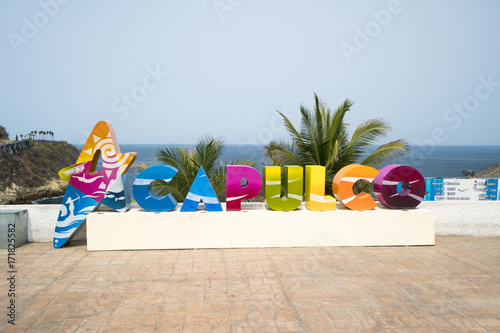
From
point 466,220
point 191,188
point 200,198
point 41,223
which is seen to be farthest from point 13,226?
point 466,220

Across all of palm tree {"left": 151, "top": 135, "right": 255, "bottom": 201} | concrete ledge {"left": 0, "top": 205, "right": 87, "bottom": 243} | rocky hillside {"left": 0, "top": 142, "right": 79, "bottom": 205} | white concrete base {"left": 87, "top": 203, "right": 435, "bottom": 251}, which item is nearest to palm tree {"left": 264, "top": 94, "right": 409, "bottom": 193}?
palm tree {"left": 151, "top": 135, "right": 255, "bottom": 201}

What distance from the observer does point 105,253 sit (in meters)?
8.97

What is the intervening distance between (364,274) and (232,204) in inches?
138

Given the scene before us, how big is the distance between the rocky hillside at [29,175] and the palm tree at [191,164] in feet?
163

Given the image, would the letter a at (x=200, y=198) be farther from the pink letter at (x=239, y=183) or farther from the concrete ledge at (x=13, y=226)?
the concrete ledge at (x=13, y=226)

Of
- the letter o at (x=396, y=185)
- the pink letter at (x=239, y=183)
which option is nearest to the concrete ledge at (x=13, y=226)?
the pink letter at (x=239, y=183)

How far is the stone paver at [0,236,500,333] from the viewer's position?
5645 millimetres

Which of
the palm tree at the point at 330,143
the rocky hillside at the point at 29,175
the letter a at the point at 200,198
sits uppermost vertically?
the palm tree at the point at 330,143

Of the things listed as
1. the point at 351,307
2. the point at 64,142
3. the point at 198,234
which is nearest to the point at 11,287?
the point at 198,234

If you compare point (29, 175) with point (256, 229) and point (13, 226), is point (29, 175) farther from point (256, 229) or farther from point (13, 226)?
point (256, 229)

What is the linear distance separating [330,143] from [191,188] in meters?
5.02

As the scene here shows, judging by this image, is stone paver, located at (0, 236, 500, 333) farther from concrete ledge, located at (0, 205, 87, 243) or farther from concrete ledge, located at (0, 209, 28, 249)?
concrete ledge, located at (0, 205, 87, 243)

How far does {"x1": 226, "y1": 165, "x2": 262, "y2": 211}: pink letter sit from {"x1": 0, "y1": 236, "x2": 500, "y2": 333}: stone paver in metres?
1.29

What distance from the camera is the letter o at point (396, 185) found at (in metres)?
9.76
